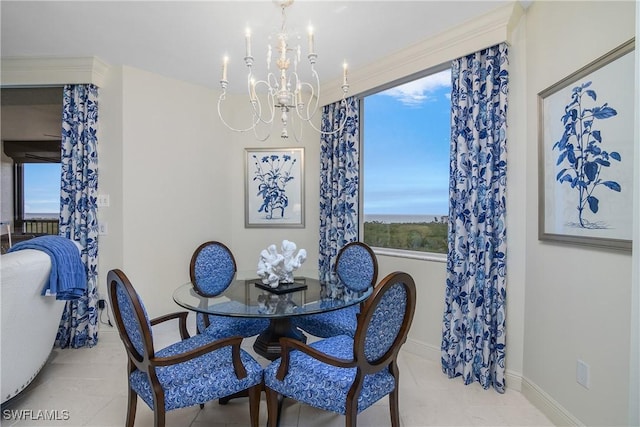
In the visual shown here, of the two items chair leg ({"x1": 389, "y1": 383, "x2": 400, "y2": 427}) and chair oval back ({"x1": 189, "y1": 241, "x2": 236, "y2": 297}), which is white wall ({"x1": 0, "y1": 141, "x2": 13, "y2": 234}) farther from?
chair leg ({"x1": 389, "y1": 383, "x2": 400, "y2": 427})

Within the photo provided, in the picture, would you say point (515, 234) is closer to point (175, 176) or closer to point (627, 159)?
point (627, 159)

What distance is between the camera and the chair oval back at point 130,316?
141 centimetres

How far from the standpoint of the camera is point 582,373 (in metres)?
1.72

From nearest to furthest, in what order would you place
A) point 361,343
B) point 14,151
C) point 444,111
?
point 361,343 < point 444,111 < point 14,151

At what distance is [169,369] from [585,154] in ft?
7.92

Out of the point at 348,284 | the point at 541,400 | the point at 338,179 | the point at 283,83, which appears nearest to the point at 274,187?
the point at 338,179

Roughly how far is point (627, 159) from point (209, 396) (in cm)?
227

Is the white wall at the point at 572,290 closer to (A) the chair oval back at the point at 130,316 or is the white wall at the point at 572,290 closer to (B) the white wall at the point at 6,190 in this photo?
(A) the chair oval back at the point at 130,316

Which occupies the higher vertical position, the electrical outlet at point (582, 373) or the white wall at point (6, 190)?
the white wall at point (6, 190)

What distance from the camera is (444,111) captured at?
2865mm

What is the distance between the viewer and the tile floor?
1.92m

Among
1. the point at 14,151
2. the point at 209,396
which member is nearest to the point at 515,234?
the point at 209,396

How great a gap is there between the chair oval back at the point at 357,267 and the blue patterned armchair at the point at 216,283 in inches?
30.5

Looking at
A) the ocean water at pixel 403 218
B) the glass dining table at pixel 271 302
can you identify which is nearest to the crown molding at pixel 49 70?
the glass dining table at pixel 271 302
